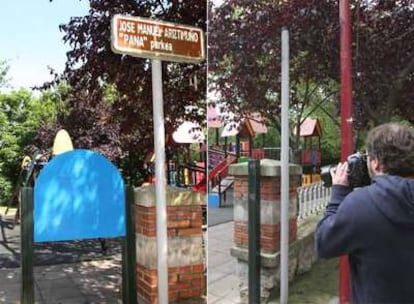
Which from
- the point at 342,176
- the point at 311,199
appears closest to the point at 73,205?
the point at 311,199

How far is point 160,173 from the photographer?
3088mm

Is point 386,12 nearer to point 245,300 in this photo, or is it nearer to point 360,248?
point 360,248

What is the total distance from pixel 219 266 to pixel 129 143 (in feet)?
13.1

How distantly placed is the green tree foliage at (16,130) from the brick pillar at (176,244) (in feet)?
Result: 32.1

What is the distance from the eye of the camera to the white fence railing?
76.0 inches

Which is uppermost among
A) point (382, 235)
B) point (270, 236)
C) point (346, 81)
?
point (346, 81)

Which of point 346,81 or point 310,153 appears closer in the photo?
point 346,81

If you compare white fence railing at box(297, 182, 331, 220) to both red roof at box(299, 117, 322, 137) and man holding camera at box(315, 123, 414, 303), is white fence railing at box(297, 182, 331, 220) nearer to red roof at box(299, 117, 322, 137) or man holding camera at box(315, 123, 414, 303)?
red roof at box(299, 117, 322, 137)

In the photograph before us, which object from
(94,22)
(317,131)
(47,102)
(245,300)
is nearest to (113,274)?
(94,22)

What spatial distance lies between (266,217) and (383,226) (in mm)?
749

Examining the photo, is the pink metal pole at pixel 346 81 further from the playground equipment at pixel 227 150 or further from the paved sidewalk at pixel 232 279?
the playground equipment at pixel 227 150

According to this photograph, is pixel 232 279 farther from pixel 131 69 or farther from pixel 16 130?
pixel 16 130

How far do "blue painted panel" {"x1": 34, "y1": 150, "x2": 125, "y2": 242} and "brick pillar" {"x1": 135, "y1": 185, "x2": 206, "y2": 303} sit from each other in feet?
0.57

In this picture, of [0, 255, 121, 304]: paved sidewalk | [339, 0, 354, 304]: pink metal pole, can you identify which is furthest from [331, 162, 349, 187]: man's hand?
[0, 255, 121, 304]: paved sidewalk
